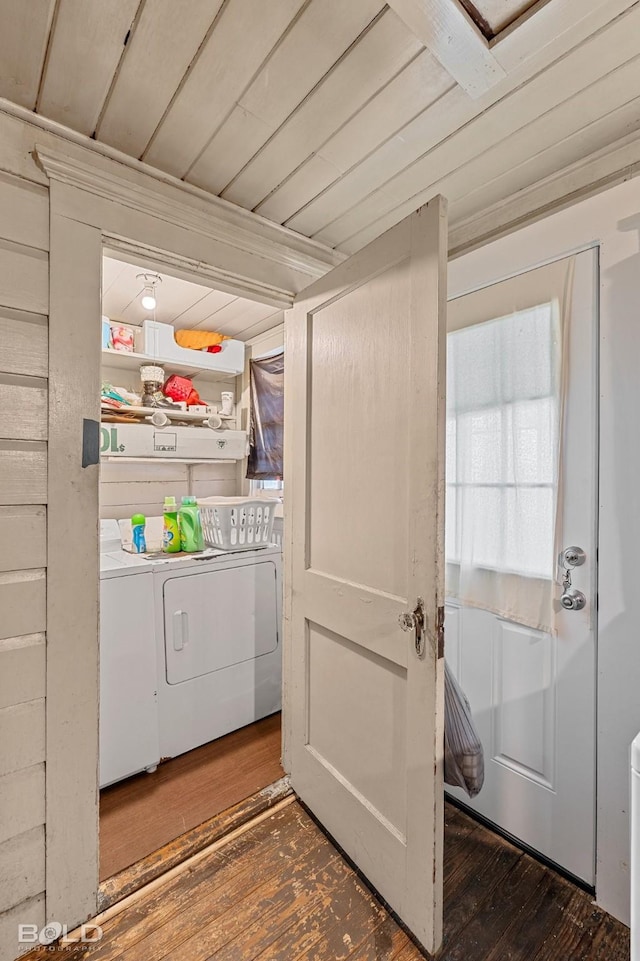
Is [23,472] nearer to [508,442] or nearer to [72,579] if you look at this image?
[72,579]

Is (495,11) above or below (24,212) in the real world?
above

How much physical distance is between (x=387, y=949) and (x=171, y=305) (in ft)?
9.08

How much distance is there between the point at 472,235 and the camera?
5.47ft

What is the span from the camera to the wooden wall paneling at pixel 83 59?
0.91m

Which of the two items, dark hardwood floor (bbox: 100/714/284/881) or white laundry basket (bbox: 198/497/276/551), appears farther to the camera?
white laundry basket (bbox: 198/497/276/551)

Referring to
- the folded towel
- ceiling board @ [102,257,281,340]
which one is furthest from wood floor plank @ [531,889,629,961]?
the folded towel

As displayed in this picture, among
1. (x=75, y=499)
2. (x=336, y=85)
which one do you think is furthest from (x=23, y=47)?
(x=75, y=499)

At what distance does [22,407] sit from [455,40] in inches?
53.4

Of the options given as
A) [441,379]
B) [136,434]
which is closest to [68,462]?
[441,379]

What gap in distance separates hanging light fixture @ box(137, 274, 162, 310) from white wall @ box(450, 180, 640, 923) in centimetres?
177

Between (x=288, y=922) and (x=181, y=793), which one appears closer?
(x=288, y=922)

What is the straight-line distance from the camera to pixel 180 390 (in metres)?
2.70

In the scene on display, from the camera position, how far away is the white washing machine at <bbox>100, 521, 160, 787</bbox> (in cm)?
178

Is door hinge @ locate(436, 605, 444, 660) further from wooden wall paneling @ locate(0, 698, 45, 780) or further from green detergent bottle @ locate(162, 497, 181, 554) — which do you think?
green detergent bottle @ locate(162, 497, 181, 554)
